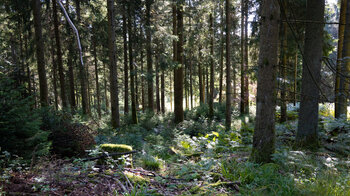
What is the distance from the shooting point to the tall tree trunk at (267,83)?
4176 mm

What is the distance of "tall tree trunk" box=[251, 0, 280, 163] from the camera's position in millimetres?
4176

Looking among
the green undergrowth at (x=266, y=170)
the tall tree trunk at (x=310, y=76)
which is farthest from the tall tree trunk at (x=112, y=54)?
the tall tree trunk at (x=310, y=76)

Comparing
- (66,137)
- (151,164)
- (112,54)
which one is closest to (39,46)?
(112,54)

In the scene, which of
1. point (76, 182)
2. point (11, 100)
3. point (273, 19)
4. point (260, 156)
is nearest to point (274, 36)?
point (273, 19)

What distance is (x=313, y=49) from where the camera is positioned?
5969 mm

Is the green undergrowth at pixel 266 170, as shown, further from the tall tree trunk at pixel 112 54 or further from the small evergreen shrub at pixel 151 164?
the tall tree trunk at pixel 112 54

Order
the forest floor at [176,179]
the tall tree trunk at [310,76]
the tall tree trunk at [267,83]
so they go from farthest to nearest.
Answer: the tall tree trunk at [310,76]
the tall tree trunk at [267,83]
the forest floor at [176,179]

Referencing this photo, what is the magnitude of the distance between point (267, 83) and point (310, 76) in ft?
9.07

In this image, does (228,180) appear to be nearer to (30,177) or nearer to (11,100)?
(30,177)

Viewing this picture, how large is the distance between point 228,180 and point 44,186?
9.25ft

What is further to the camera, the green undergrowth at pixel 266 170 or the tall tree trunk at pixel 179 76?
the tall tree trunk at pixel 179 76

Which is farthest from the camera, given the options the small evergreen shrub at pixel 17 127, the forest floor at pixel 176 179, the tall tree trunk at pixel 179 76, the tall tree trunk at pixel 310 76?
the tall tree trunk at pixel 179 76

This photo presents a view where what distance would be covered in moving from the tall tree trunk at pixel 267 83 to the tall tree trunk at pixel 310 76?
229 cm

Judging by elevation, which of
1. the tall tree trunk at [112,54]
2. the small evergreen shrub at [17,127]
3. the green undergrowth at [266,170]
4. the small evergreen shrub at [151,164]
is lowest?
the small evergreen shrub at [151,164]
